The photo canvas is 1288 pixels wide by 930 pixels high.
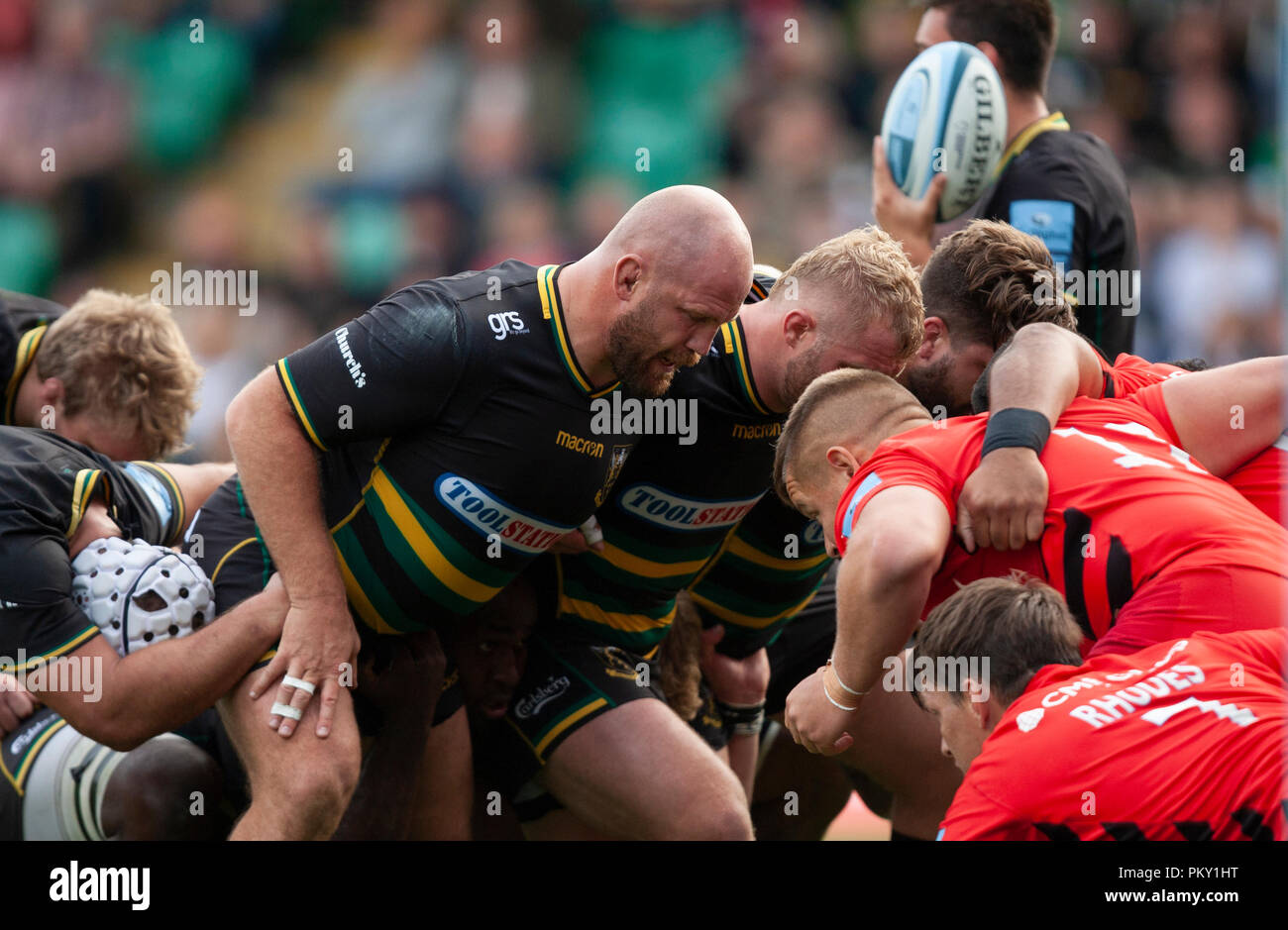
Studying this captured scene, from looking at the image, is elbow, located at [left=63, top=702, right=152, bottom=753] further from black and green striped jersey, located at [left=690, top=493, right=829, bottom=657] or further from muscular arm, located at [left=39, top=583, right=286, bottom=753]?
black and green striped jersey, located at [left=690, top=493, right=829, bottom=657]

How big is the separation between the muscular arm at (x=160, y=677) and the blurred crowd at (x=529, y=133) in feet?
18.8

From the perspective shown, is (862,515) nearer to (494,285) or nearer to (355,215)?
(494,285)

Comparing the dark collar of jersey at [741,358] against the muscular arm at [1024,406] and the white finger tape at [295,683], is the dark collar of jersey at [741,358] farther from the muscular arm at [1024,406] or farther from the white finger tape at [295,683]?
the white finger tape at [295,683]

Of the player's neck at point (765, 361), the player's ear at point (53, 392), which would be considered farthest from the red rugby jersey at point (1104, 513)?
the player's ear at point (53, 392)

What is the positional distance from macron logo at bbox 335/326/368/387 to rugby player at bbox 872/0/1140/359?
7.22 feet

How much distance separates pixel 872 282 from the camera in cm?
389

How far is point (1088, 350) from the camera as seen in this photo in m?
3.66

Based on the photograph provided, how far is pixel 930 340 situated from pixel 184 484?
235 cm

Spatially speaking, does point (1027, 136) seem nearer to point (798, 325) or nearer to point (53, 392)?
point (798, 325)

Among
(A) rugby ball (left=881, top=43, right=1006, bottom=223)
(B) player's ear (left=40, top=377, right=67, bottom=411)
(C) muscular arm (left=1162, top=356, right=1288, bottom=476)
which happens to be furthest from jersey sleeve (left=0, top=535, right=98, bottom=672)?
(A) rugby ball (left=881, top=43, right=1006, bottom=223)

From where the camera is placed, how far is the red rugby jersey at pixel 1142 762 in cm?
269

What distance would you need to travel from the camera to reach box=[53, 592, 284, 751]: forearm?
3604 millimetres

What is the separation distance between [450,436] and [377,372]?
26 centimetres

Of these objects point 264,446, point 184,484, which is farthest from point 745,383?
point 184,484
